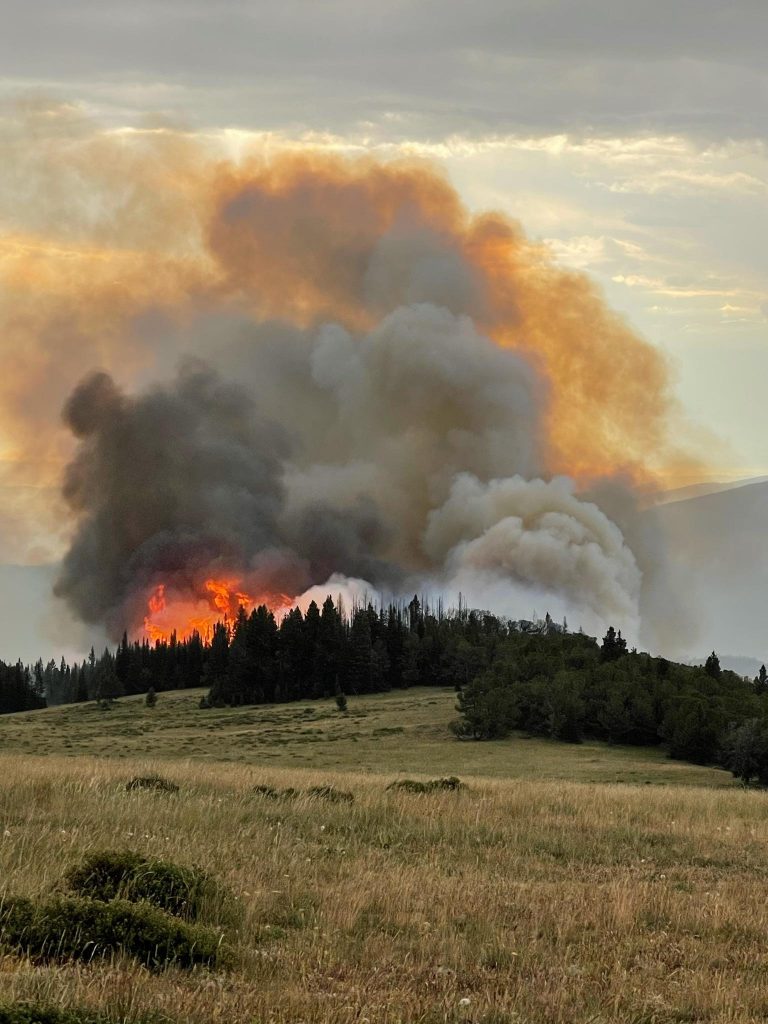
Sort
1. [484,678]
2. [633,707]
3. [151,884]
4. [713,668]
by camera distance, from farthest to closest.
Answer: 1. [713,668]
2. [484,678]
3. [633,707]
4. [151,884]

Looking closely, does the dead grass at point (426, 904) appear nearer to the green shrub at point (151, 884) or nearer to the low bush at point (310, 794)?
the green shrub at point (151, 884)

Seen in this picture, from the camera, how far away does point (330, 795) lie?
64.5ft

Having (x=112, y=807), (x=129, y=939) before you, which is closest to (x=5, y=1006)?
(x=129, y=939)

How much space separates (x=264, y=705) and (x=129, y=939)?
122 m

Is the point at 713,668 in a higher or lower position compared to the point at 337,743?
higher

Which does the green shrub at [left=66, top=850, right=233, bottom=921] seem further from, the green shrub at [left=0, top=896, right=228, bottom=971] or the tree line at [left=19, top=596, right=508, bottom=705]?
the tree line at [left=19, top=596, right=508, bottom=705]

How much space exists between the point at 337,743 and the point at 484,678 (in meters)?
22.1

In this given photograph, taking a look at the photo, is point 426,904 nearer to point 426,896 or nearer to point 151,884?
point 426,896

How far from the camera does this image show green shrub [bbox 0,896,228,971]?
→ 8195 millimetres

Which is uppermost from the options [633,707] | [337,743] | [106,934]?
[106,934]

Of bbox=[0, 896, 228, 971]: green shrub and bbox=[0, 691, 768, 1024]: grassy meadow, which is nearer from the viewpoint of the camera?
bbox=[0, 691, 768, 1024]: grassy meadow

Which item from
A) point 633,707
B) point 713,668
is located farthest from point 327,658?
point 633,707

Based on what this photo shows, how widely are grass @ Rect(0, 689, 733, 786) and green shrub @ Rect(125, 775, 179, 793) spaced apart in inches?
1127

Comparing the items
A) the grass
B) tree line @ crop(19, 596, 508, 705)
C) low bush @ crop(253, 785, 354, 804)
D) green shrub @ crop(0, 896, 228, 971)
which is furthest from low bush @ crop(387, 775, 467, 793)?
tree line @ crop(19, 596, 508, 705)
